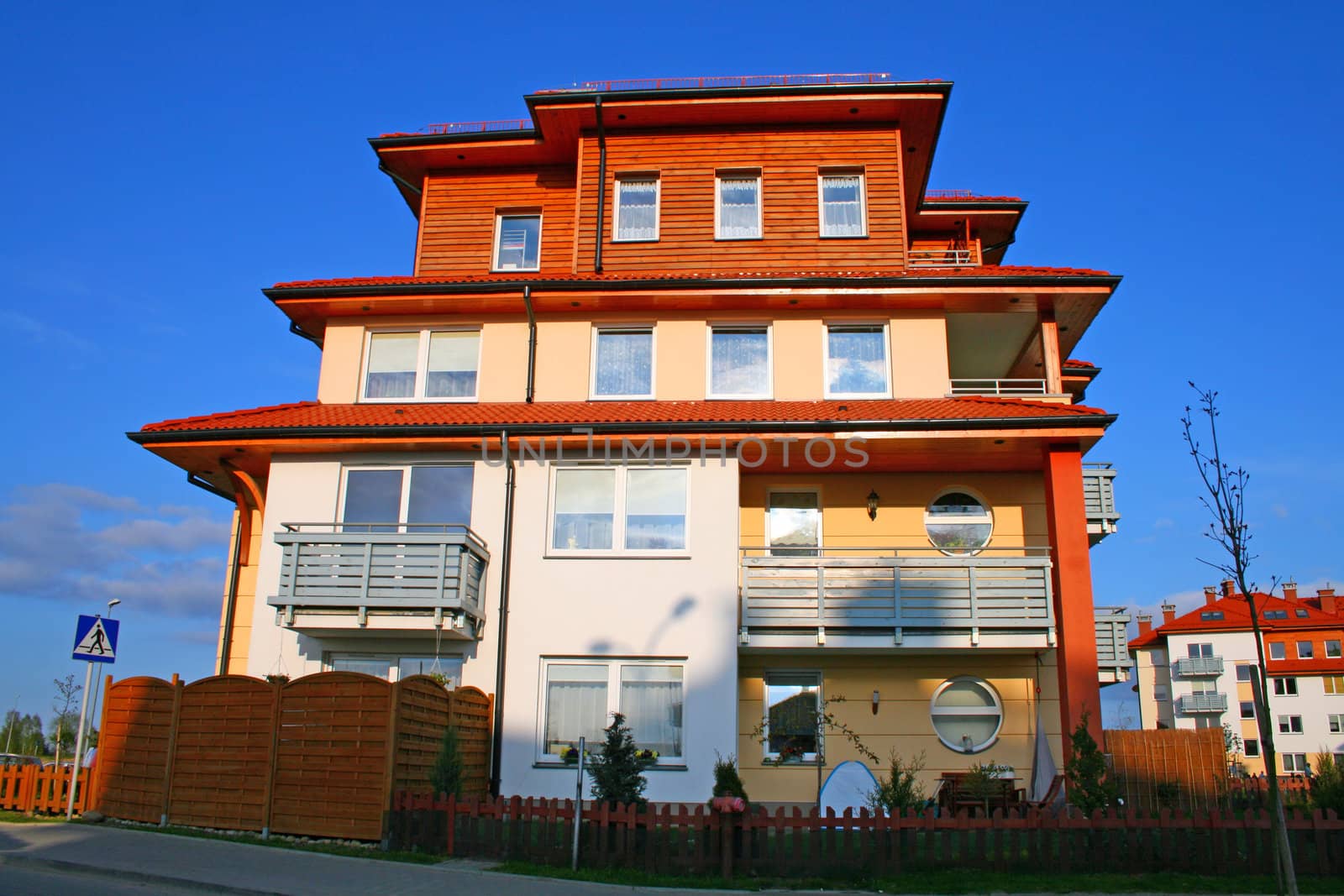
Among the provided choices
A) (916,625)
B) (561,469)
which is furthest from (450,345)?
(916,625)

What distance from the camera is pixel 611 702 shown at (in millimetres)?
17219

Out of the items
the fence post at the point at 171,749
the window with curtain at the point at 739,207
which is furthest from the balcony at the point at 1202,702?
the fence post at the point at 171,749

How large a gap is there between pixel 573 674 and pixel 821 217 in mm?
10147

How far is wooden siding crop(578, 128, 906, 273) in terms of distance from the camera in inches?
821

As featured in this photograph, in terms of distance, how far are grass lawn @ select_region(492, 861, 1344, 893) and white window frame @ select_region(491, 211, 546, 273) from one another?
13.2 m

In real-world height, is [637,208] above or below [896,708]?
above

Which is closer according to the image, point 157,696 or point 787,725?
point 157,696

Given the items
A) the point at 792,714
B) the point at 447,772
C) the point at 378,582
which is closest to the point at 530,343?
the point at 378,582

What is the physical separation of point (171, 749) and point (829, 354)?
41.1ft

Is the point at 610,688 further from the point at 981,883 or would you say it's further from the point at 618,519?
the point at 981,883

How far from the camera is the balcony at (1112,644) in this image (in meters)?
18.9

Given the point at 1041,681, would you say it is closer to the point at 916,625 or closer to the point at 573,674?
the point at 916,625

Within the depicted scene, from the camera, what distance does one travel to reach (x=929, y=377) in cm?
1962

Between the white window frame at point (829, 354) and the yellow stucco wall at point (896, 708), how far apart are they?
4.66 metres
